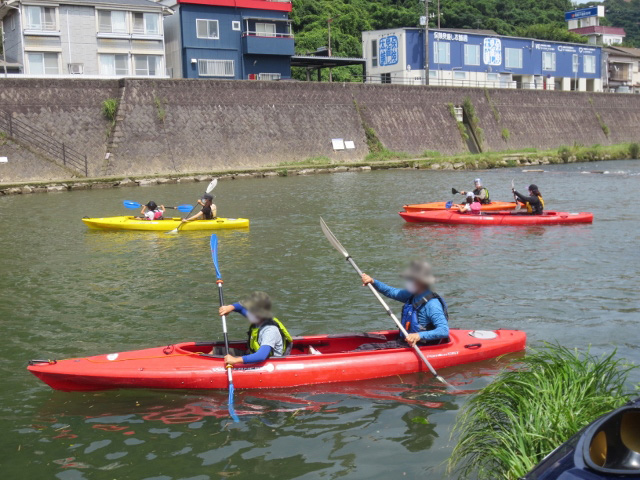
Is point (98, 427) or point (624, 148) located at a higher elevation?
point (624, 148)

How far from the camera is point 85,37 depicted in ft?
120

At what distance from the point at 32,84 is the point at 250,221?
52.3ft

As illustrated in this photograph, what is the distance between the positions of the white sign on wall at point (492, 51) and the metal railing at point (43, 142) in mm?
33597

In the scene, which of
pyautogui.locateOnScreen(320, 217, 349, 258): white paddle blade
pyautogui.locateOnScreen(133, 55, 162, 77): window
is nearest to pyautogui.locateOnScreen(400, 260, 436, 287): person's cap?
pyautogui.locateOnScreen(320, 217, 349, 258): white paddle blade

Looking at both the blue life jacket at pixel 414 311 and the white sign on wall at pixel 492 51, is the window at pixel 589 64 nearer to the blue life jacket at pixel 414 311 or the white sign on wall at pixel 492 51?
the white sign on wall at pixel 492 51

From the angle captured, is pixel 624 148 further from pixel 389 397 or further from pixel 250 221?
pixel 389 397

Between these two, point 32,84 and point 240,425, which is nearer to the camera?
point 240,425

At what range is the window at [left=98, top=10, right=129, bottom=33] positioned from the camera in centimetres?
3712

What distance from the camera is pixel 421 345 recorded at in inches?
293

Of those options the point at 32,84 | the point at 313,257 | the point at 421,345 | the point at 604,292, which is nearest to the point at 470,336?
the point at 421,345

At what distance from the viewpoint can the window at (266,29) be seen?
4291 cm

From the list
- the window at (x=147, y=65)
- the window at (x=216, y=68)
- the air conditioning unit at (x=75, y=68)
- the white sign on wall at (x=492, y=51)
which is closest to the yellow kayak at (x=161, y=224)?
the air conditioning unit at (x=75, y=68)

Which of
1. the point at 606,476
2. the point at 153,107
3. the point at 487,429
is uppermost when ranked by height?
the point at 153,107

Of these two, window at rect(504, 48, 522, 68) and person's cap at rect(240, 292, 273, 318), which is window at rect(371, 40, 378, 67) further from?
person's cap at rect(240, 292, 273, 318)
